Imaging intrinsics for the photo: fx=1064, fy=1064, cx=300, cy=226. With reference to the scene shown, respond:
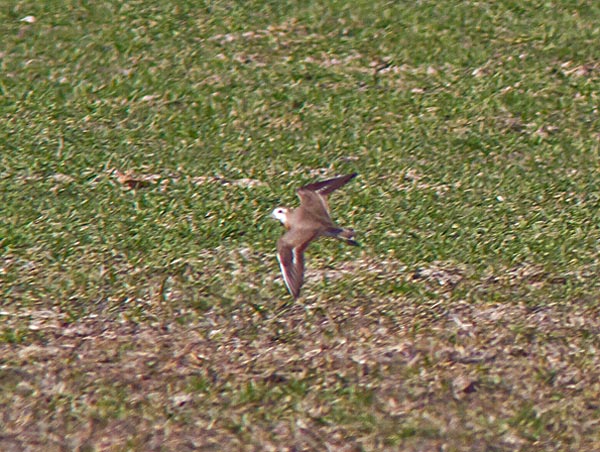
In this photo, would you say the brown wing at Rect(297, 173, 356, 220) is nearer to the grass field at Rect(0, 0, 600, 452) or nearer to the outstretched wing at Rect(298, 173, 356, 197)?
the outstretched wing at Rect(298, 173, 356, 197)

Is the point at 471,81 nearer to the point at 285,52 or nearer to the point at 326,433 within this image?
the point at 285,52

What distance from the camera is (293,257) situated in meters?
6.54

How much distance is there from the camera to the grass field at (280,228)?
19.0ft

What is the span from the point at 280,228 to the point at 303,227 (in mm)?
524

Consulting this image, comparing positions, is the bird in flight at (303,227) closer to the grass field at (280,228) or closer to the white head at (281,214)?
the white head at (281,214)

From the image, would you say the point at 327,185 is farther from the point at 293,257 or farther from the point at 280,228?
the point at 293,257

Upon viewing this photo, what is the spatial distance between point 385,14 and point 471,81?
1.36 meters

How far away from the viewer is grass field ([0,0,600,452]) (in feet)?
19.0

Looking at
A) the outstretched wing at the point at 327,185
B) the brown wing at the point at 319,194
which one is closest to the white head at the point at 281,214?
the brown wing at the point at 319,194

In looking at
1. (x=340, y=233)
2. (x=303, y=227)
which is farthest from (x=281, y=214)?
(x=340, y=233)

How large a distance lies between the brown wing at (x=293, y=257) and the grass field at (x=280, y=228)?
244mm

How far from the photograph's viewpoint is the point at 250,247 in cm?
714

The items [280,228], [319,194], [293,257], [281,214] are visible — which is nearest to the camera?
[293,257]

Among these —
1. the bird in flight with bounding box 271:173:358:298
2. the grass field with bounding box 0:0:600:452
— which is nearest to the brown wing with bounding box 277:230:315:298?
the bird in flight with bounding box 271:173:358:298
